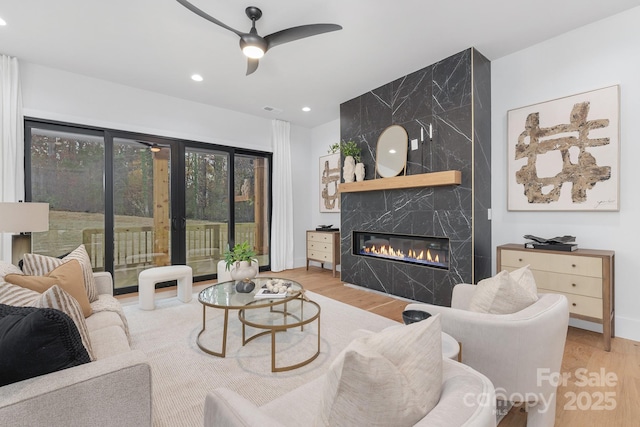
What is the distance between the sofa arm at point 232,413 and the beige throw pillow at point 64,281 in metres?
1.54

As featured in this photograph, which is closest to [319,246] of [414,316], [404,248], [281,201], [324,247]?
[324,247]

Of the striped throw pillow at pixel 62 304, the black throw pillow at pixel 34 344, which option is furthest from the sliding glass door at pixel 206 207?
the black throw pillow at pixel 34 344

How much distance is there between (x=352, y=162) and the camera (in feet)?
14.8

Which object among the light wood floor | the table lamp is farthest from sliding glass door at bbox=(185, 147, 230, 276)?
the light wood floor

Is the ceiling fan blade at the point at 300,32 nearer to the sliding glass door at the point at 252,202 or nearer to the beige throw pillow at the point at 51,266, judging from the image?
the beige throw pillow at the point at 51,266

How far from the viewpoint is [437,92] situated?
11.3 feet

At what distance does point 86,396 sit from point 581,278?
3488 mm

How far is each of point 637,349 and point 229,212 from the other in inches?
203

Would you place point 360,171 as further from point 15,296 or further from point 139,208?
point 15,296

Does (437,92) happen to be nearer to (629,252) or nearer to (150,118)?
(629,252)

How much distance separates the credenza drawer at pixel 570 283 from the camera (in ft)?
8.16

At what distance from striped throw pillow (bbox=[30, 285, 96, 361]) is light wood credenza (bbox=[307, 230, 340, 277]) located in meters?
3.98

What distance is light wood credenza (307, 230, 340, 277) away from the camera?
512 centimetres

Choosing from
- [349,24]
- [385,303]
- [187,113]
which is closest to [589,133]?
[349,24]
